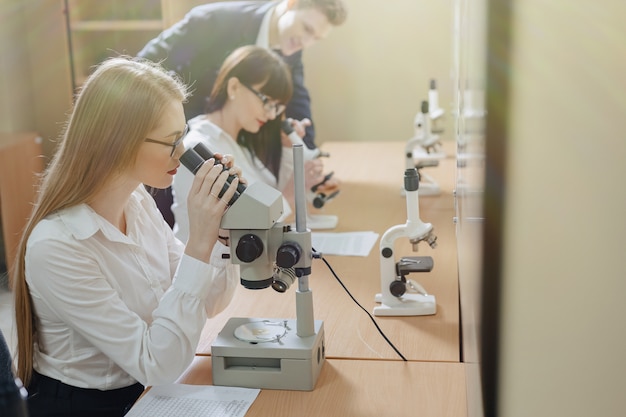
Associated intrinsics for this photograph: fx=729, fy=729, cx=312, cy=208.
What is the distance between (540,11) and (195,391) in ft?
3.93

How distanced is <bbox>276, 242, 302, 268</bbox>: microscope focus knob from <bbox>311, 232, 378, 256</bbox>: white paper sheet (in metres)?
0.90

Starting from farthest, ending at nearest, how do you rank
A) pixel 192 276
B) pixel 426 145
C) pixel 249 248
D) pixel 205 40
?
pixel 205 40 < pixel 426 145 < pixel 192 276 < pixel 249 248

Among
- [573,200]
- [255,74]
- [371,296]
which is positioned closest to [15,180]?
[255,74]

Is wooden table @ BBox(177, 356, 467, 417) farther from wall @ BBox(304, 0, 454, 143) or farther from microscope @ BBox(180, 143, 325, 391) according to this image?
wall @ BBox(304, 0, 454, 143)

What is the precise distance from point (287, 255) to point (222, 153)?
4.31 ft

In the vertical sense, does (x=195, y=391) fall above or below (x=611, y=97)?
below

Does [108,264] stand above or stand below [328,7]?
below

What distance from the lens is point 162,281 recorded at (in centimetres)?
159

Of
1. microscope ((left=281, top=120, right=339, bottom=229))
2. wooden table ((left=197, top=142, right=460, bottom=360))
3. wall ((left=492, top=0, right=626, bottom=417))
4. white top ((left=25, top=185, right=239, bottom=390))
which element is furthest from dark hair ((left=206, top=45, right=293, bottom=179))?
wall ((left=492, top=0, right=626, bottom=417))

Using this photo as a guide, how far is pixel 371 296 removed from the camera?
1.83 m

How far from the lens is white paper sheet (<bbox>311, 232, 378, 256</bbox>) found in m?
2.21

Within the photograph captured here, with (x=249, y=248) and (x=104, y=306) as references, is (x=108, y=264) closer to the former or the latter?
(x=104, y=306)

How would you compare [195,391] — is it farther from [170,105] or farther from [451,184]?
[451,184]

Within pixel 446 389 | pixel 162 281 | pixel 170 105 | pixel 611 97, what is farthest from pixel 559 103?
pixel 162 281
